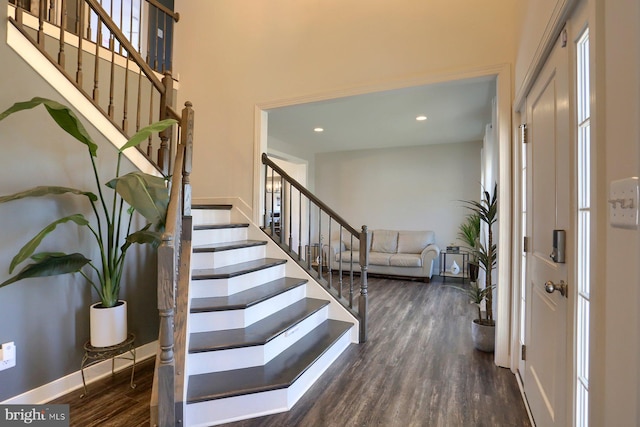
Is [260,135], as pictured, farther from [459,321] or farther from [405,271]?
[405,271]

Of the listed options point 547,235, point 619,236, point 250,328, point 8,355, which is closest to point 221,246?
point 250,328

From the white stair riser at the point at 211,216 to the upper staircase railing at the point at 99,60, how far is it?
1.64 feet

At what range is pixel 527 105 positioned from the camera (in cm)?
196

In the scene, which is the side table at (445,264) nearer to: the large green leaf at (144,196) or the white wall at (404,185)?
the white wall at (404,185)

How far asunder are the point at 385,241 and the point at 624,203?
5553mm

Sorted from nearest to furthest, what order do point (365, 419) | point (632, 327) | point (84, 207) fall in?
point (632, 327) → point (365, 419) → point (84, 207)

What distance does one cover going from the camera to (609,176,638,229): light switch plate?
0.67m

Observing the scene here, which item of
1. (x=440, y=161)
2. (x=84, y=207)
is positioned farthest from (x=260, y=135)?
(x=440, y=161)

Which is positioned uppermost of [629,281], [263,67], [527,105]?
[263,67]

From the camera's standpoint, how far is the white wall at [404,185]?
19.7ft

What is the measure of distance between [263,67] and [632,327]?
3.46m

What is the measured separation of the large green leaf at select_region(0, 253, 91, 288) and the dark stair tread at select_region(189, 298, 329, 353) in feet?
2.73

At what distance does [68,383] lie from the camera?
2.07 metres

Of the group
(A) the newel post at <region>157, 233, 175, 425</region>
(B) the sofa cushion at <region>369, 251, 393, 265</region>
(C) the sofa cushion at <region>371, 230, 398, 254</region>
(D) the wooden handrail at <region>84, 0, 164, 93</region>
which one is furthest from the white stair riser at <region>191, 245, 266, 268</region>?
(C) the sofa cushion at <region>371, 230, 398, 254</region>
